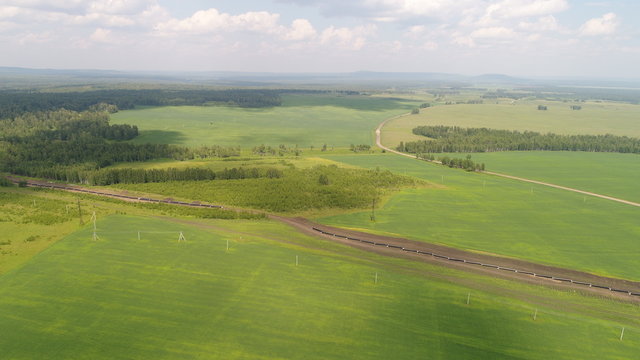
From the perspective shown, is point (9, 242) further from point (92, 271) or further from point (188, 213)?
point (188, 213)

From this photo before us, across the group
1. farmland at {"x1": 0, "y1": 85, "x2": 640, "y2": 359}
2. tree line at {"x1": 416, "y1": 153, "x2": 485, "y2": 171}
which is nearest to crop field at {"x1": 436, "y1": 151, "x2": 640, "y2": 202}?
tree line at {"x1": 416, "y1": 153, "x2": 485, "y2": 171}

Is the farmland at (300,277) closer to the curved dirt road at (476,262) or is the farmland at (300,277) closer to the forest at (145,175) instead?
the curved dirt road at (476,262)

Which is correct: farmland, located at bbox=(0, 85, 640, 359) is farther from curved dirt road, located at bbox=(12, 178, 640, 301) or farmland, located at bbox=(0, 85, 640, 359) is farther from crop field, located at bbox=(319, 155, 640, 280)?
curved dirt road, located at bbox=(12, 178, 640, 301)

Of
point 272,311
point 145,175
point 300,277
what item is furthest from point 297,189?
point 272,311

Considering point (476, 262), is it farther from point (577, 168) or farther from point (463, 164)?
point (577, 168)

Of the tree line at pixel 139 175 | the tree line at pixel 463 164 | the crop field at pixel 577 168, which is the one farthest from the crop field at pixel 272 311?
the tree line at pixel 463 164

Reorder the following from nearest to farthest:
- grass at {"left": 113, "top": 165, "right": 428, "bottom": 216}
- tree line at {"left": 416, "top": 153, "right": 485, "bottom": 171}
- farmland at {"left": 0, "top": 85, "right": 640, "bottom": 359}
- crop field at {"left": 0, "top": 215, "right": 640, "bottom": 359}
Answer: crop field at {"left": 0, "top": 215, "right": 640, "bottom": 359}
farmland at {"left": 0, "top": 85, "right": 640, "bottom": 359}
grass at {"left": 113, "top": 165, "right": 428, "bottom": 216}
tree line at {"left": 416, "top": 153, "right": 485, "bottom": 171}
